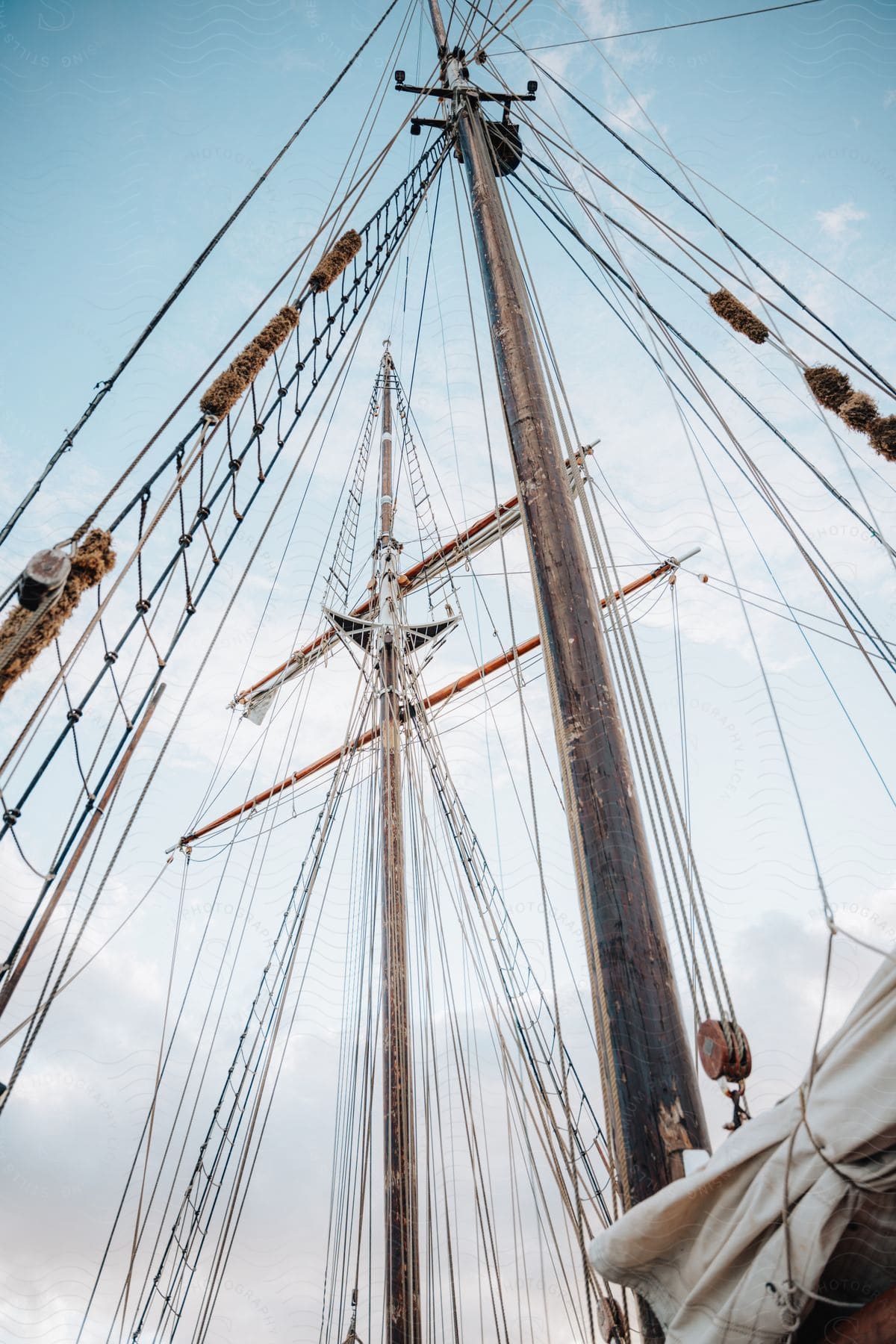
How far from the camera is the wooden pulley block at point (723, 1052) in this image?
6.06 feet

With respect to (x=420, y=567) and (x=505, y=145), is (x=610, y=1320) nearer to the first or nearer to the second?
(x=505, y=145)

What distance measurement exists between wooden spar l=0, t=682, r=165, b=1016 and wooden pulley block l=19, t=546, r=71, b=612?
88 centimetres

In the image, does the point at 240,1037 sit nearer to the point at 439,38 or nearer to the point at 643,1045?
the point at 643,1045

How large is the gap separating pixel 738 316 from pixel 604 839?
3711 mm

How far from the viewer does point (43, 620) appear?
258cm

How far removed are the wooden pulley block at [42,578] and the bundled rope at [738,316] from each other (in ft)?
13.1

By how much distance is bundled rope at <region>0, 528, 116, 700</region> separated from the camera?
244 cm

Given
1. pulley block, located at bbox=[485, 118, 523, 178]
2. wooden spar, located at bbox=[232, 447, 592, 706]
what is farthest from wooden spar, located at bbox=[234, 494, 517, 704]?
pulley block, located at bbox=[485, 118, 523, 178]

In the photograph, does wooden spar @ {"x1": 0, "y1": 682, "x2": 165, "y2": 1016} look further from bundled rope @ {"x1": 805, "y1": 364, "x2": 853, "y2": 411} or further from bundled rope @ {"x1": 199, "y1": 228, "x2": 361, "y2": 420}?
bundled rope @ {"x1": 805, "y1": 364, "x2": 853, "y2": 411}

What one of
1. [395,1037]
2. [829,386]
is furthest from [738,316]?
[395,1037]

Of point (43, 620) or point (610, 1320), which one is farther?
point (43, 620)

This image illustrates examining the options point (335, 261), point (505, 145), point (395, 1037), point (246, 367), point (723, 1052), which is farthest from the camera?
point (395, 1037)

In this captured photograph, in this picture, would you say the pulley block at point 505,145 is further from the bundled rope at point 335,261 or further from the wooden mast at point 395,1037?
the wooden mast at point 395,1037

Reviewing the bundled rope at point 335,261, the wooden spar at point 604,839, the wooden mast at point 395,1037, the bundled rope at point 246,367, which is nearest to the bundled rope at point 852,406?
the wooden spar at point 604,839
